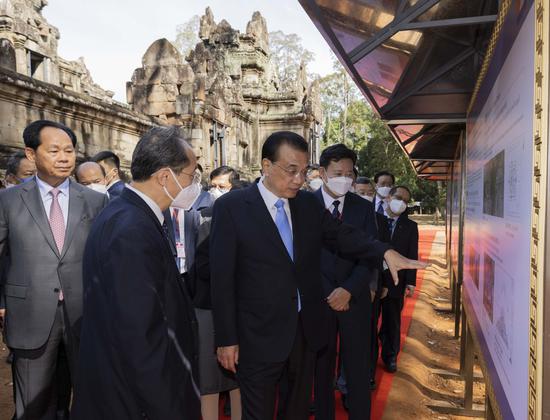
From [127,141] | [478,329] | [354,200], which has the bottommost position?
[478,329]

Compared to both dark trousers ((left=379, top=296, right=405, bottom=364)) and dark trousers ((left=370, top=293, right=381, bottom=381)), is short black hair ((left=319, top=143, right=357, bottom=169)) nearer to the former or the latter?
dark trousers ((left=370, top=293, right=381, bottom=381))

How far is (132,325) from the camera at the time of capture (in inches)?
61.7

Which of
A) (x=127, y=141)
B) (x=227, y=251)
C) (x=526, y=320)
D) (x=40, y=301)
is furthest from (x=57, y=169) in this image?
(x=127, y=141)

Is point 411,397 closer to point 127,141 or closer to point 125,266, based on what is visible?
point 125,266

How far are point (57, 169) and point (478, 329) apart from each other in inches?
109

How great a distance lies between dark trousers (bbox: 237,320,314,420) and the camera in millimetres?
2314

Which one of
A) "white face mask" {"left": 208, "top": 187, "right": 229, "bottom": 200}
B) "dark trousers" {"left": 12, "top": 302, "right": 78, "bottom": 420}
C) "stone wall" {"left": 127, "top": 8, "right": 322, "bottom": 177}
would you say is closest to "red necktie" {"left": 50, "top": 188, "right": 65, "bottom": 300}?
"dark trousers" {"left": 12, "top": 302, "right": 78, "bottom": 420}

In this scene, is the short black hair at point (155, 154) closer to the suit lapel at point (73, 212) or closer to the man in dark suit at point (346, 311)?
the suit lapel at point (73, 212)

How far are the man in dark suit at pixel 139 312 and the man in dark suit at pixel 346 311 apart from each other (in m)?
1.38

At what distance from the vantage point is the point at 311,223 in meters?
2.57

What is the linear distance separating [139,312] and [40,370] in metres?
1.67

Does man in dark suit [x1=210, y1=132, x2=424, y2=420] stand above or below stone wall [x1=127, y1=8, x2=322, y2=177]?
below

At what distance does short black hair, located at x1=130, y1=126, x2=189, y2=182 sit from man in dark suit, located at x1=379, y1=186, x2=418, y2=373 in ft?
10.5

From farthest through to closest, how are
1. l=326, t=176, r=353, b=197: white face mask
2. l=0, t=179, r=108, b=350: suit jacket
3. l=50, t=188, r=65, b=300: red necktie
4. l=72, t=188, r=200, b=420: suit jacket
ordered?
l=326, t=176, r=353, b=197: white face mask
l=50, t=188, r=65, b=300: red necktie
l=0, t=179, r=108, b=350: suit jacket
l=72, t=188, r=200, b=420: suit jacket
